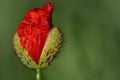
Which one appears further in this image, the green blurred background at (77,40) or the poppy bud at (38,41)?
the green blurred background at (77,40)

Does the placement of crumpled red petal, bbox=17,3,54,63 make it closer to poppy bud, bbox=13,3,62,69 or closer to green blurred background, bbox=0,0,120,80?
poppy bud, bbox=13,3,62,69

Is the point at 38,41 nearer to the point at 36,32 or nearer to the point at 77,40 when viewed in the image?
the point at 36,32

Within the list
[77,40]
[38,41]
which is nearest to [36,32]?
[38,41]

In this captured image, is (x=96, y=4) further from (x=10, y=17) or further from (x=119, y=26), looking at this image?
(x=10, y=17)

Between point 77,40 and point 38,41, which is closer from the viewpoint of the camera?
point 38,41

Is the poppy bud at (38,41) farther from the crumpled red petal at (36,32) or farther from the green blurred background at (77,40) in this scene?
the green blurred background at (77,40)

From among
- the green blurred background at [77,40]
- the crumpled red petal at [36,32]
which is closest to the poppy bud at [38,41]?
the crumpled red petal at [36,32]
